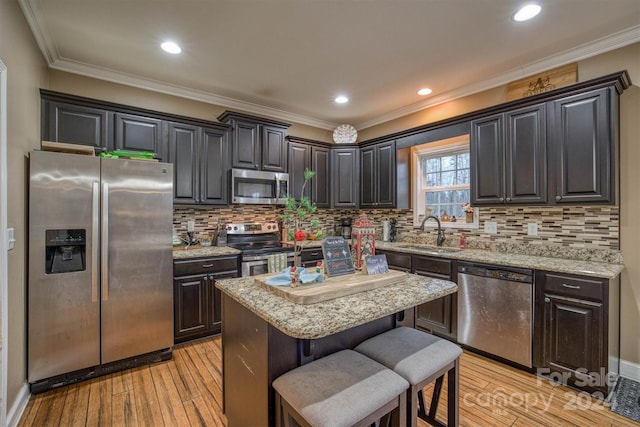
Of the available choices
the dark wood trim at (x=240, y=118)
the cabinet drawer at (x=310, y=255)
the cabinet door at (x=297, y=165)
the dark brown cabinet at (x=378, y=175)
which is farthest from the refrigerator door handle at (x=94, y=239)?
the dark brown cabinet at (x=378, y=175)

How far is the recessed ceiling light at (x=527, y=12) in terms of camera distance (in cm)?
208

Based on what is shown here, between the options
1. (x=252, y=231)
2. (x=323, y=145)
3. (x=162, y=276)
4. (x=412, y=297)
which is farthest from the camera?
(x=323, y=145)

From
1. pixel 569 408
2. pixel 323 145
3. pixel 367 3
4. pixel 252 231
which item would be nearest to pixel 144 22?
pixel 367 3

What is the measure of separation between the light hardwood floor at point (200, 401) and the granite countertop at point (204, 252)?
1.01 metres

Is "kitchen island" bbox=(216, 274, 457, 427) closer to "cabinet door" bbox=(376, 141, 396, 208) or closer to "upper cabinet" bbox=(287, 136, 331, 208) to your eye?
"cabinet door" bbox=(376, 141, 396, 208)

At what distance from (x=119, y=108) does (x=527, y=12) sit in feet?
11.8

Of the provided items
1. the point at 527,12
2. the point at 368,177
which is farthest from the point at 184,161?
the point at 527,12

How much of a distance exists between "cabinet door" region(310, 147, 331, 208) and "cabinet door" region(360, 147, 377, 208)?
523mm

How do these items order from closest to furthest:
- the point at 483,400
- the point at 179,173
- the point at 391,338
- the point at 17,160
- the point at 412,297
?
1. the point at 412,297
2. the point at 391,338
3. the point at 17,160
4. the point at 483,400
5. the point at 179,173

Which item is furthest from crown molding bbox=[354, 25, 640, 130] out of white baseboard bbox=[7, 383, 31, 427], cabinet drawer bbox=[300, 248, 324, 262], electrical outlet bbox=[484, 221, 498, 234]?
white baseboard bbox=[7, 383, 31, 427]

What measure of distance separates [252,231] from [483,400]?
296 cm

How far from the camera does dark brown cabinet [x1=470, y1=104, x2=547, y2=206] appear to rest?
2.69 metres

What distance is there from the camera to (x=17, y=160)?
2010 millimetres

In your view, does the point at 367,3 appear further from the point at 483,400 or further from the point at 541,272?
the point at 483,400
